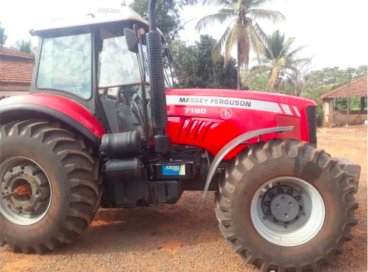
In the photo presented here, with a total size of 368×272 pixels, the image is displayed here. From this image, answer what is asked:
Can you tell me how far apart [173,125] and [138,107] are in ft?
1.42

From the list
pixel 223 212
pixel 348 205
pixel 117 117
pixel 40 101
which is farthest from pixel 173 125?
pixel 348 205

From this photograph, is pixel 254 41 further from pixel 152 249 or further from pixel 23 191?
pixel 23 191

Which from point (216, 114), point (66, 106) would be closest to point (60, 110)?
point (66, 106)

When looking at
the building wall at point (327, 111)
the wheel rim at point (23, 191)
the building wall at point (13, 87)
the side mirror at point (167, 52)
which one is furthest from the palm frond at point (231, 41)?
the wheel rim at point (23, 191)

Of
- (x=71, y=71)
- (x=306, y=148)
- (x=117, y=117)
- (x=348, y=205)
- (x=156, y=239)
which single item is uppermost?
(x=71, y=71)

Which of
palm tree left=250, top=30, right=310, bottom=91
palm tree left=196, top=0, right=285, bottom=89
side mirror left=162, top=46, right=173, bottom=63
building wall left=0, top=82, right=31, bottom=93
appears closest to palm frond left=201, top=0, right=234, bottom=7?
palm tree left=196, top=0, right=285, bottom=89

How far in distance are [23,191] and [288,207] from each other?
2654 millimetres

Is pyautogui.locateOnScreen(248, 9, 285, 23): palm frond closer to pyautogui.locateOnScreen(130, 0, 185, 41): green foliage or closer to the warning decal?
pyautogui.locateOnScreen(130, 0, 185, 41): green foliage

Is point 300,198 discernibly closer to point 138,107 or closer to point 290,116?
Answer: point 290,116

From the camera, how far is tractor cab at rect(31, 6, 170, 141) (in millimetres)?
3504

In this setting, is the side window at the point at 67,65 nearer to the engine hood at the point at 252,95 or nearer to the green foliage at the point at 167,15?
the engine hood at the point at 252,95

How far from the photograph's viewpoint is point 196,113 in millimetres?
3555

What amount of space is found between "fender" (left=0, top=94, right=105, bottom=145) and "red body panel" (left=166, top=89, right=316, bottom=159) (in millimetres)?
817

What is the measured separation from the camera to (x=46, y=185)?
11.0 ft
